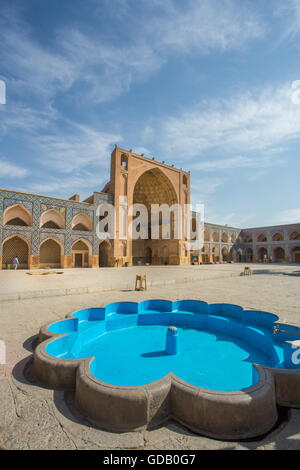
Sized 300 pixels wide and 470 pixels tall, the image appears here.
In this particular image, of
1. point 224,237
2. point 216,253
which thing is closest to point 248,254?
point 224,237

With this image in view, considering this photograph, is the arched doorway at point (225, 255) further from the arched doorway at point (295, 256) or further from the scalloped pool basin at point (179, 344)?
the scalloped pool basin at point (179, 344)

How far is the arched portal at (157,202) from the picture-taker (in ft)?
83.2

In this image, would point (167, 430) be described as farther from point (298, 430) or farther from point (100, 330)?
point (100, 330)

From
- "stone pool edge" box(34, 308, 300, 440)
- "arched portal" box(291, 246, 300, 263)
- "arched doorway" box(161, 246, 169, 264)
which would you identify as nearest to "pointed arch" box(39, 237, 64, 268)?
"arched doorway" box(161, 246, 169, 264)

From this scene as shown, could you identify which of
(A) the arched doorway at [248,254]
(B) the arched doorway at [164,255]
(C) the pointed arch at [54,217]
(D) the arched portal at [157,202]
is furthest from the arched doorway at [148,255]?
(A) the arched doorway at [248,254]

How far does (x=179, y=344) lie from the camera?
417cm

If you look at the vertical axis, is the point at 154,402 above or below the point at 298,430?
above

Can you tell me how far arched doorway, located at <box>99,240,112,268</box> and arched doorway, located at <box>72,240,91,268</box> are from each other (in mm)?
1661

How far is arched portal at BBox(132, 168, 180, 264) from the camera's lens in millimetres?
25370

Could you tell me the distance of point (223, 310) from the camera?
5.51 m

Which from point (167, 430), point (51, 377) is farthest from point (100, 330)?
point (167, 430)

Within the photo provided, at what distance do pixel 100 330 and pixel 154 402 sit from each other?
3171 mm

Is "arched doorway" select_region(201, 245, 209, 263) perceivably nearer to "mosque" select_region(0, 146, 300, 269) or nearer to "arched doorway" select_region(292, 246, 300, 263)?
"mosque" select_region(0, 146, 300, 269)

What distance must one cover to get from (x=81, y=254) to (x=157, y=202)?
430 inches
